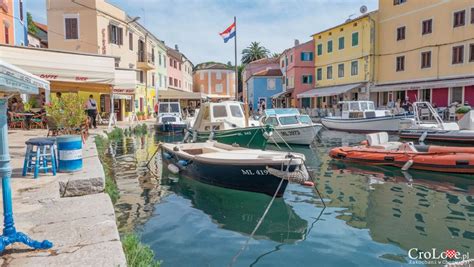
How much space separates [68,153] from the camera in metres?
7.79

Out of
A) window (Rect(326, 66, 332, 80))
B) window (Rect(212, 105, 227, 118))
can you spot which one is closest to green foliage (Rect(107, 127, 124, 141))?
window (Rect(212, 105, 227, 118))

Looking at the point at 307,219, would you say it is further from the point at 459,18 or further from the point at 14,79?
the point at 459,18

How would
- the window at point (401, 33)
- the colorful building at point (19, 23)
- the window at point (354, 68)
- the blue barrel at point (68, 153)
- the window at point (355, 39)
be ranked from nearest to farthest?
1. the blue barrel at point (68, 153)
2. the colorful building at point (19, 23)
3. the window at point (401, 33)
4. the window at point (355, 39)
5. the window at point (354, 68)

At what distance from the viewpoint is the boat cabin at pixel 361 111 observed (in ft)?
86.0

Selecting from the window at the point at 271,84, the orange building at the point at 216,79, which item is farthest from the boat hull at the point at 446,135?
the orange building at the point at 216,79

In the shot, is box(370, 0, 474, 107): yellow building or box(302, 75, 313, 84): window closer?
box(370, 0, 474, 107): yellow building

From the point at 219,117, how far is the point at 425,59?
21.9 metres

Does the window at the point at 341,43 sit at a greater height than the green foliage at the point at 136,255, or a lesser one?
greater

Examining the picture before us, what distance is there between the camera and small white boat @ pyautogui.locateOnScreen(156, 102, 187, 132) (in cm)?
2498

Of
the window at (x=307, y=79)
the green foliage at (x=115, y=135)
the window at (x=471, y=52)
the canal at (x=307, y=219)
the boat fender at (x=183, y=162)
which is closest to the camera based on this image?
the canal at (x=307, y=219)

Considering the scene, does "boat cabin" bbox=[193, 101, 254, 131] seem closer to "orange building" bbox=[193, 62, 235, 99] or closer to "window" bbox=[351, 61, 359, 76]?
"window" bbox=[351, 61, 359, 76]

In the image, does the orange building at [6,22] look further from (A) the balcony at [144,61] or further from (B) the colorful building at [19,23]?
(A) the balcony at [144,61]

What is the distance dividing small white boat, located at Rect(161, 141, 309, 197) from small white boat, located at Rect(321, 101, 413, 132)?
51.7 ft

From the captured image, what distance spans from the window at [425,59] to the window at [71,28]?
2761 centimetres
